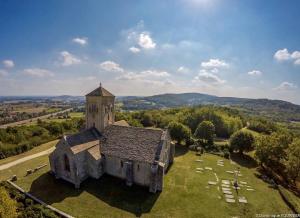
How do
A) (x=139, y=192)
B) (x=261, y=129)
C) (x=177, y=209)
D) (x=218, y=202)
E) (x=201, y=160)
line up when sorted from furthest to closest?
(x=261, y=129), (x=201, y=160), (x=139, y=192), (x=218, y=202), (x=177, y=209)

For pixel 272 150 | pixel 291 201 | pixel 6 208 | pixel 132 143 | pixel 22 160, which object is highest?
pixel 132 143

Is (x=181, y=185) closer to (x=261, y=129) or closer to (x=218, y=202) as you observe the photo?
(x=218, y=202)

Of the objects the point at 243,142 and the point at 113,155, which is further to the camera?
the point at 243,142

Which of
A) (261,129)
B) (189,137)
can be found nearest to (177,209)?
(189,137)

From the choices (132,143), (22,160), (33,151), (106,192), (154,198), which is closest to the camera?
(154,198)

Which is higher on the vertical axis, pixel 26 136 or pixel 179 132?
pixel 179 132

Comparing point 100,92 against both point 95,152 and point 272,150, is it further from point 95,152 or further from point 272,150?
point 272,150

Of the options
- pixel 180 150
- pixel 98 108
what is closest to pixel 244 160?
pixel 180 150
